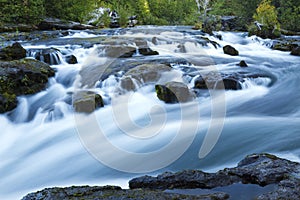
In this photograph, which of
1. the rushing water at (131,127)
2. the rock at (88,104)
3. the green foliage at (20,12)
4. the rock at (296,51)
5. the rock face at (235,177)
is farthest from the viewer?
the green foliage at (20,12)

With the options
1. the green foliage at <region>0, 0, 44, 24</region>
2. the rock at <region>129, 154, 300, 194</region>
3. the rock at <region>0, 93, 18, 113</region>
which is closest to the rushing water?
the rock at <region>0, 93, 18, 113</region>

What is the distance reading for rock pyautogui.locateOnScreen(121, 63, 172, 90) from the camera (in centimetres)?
760

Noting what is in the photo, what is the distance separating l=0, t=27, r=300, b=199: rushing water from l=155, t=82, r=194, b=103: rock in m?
0.16

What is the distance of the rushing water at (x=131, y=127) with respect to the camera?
13.7 feet

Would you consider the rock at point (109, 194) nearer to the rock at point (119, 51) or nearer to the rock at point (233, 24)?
the rock at point (119, 51)

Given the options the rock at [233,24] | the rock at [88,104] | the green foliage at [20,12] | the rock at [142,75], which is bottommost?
the rock at [88,104]

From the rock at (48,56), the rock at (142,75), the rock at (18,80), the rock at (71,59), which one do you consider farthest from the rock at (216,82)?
the rock at (48,56)

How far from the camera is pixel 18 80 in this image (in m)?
6.79

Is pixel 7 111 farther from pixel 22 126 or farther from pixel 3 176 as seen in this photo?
pixel 3 176

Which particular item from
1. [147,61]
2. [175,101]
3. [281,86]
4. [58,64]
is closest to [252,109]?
[175,101]

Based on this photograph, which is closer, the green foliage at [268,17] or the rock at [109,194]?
the rock at [109,194]

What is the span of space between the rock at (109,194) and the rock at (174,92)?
4.25 m

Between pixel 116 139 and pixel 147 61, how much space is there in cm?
479

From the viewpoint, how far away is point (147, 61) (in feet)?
31.9
